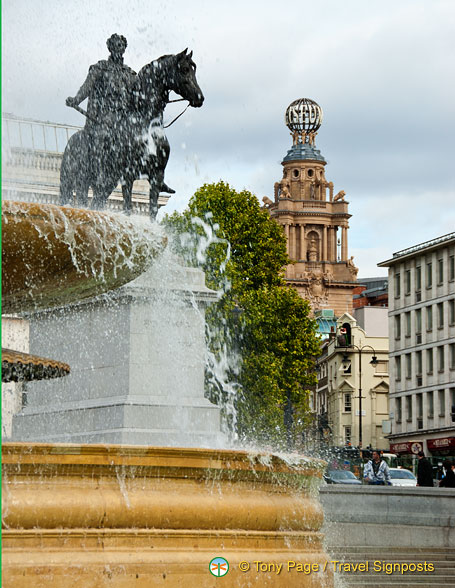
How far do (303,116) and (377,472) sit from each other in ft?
500

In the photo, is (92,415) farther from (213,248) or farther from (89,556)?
(213,248)

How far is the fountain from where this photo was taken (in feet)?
23.1

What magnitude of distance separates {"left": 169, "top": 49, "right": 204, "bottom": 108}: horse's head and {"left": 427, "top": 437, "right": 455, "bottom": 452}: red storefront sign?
63710mm

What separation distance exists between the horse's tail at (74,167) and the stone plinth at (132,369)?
144 cm

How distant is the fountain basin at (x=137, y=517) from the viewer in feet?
23.0

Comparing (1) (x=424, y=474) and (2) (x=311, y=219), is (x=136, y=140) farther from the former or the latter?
(2) (x=311, y=219)

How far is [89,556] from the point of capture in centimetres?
710

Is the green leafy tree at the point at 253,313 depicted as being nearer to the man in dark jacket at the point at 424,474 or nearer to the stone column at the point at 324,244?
the man in dark jacket at the point at 424,474

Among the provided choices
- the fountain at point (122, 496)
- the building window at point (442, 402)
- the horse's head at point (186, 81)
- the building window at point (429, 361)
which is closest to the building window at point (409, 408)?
the building window at point (429, 361)

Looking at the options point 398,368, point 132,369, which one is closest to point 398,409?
point 398,368

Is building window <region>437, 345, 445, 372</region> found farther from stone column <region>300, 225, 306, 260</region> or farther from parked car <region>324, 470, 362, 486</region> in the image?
stone column <region>300, 225, 306, 260</region>

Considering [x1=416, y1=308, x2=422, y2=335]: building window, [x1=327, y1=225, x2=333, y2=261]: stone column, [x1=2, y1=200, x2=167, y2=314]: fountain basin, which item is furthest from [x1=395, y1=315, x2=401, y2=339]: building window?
[x1=2, y1=200, x2=167, y2=314]: fountain basin

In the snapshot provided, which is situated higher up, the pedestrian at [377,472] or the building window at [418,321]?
the building window at [418,321]

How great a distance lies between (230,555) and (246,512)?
36 cm
